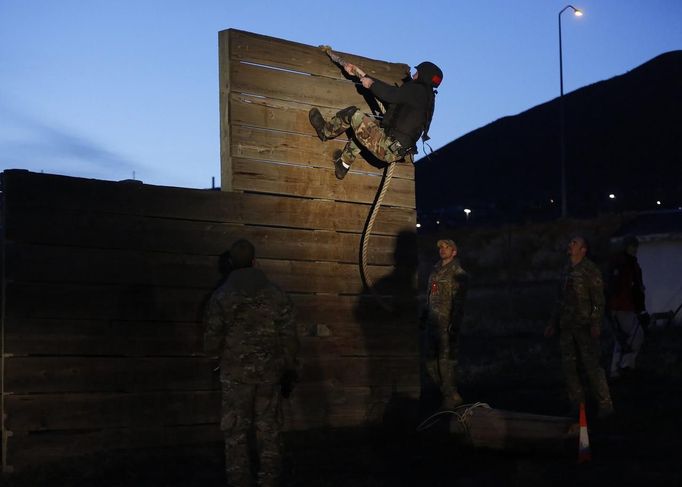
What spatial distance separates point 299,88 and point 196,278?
7.46 ft

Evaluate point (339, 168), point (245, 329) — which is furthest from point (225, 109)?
point (245, 329)

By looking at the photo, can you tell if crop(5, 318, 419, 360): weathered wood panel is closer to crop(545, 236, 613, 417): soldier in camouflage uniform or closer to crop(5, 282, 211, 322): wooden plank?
crop(5, 282, 211, 322): wooden plank

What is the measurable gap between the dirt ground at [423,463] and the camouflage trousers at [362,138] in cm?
272

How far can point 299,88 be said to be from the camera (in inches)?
430

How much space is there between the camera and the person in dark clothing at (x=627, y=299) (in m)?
14.2

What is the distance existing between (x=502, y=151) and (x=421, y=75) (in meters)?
127

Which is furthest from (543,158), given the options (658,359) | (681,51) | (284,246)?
(284,246)

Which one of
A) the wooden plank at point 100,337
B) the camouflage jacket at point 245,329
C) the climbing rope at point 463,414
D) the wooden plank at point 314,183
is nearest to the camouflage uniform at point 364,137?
the wooden plank at point 314,183

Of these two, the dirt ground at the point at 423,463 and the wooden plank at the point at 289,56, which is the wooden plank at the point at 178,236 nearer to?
the wooden plank at the point at 289,56

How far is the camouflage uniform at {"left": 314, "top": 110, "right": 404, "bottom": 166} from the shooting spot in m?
10.9

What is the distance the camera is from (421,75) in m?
11.0

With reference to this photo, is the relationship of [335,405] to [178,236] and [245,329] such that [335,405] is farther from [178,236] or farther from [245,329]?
[245,329]

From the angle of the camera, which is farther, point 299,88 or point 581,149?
point 581,149

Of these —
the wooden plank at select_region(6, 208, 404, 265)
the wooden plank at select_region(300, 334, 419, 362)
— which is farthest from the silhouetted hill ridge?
the wooden plank at select_region(6, 208, 404, 265)
